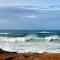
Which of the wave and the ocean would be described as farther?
the wave

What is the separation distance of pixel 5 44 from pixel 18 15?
0.40m

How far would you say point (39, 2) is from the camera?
7.01ft

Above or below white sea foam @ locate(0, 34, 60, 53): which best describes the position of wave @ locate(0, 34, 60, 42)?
above

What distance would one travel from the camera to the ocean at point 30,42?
213 centimetres

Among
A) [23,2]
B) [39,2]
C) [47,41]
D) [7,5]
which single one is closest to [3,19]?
[7,5]

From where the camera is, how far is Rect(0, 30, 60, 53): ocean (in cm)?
213

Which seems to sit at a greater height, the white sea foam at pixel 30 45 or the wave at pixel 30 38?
the wave at pixel 30 38

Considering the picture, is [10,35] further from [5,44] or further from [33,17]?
[33,17]

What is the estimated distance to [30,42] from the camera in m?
→ 2.29

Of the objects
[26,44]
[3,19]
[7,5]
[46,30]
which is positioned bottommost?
[26,44]

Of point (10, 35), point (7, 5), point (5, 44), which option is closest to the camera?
point (7, 5)

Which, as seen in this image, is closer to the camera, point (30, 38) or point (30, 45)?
point (30, 45)

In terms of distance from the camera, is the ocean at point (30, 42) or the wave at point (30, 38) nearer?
the ocean at point (30, 42)

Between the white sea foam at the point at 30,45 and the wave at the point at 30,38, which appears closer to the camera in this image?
the white sea foam at the point at 30,45
